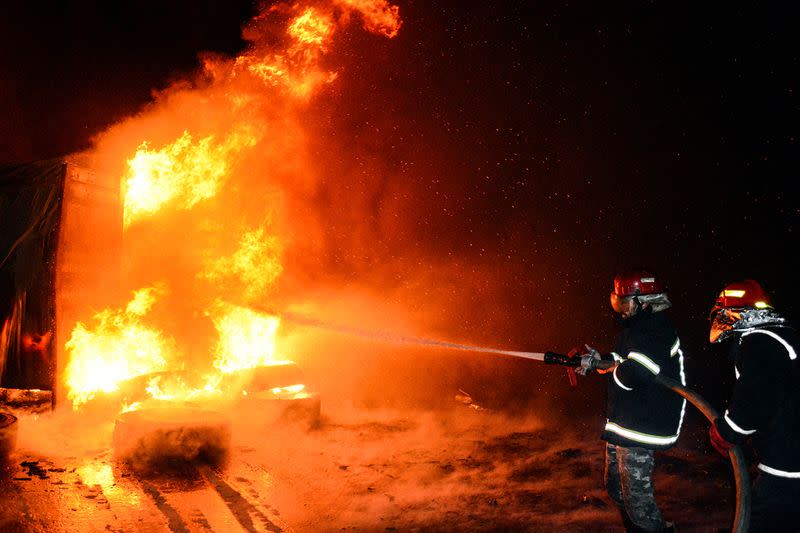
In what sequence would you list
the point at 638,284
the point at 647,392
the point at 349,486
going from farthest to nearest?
the point at 349,486 < the point at 638,284 < the point at 647,392

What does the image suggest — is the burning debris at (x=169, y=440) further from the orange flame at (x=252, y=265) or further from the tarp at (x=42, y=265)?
the orange flame at (x=252, y=265)

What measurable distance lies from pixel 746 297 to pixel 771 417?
0.81 meters

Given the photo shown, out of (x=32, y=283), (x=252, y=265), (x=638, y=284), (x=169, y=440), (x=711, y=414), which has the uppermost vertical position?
(x=252, y=265)

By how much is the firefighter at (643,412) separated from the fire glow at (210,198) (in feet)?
29.6

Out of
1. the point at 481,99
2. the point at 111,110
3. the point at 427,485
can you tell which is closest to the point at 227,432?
the point at 427,485

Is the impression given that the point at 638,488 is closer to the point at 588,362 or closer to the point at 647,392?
the point at 647,392

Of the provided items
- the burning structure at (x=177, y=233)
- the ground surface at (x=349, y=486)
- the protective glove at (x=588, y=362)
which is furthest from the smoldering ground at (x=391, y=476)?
the protective glove at (x=588, y=362)

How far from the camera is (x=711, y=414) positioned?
364cm

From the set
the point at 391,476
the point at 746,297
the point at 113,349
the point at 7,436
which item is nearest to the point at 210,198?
the point at 113,349

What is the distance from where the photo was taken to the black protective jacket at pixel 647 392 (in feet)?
13.2

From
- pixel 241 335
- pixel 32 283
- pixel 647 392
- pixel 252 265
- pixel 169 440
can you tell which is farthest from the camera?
pixel 252 265

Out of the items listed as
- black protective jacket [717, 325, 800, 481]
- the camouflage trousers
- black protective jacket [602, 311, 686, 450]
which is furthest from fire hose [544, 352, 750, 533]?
the camouflage trousers

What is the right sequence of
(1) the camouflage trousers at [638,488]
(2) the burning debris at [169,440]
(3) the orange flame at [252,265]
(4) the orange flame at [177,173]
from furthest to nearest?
(3) the orange flame at [252,265], (4) the orange flame at [177,173], (2) the burning debris at [169,440], (1) the camouflage trousers at [638,488]

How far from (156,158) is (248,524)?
29.7ft
